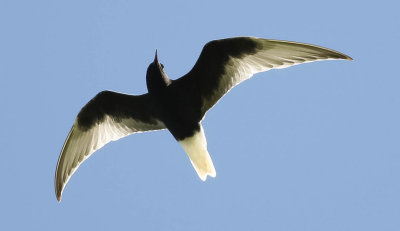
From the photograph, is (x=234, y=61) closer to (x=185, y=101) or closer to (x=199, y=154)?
(x=185, y=101)

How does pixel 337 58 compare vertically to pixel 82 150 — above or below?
above

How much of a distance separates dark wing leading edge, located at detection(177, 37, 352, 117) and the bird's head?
0.97 ft

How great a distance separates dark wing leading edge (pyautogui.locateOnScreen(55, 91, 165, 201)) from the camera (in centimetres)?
1070

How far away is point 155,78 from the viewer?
9.82m

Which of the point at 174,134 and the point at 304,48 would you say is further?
the point at 174,134

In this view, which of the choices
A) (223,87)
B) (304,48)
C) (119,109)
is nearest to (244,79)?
(223,87)

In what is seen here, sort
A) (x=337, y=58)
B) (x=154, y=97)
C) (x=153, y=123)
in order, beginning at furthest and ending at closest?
(x=153, y=123) < (x=154, y=97) < (x=337, y=58)

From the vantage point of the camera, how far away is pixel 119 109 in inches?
425

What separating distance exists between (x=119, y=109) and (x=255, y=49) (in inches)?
88.5

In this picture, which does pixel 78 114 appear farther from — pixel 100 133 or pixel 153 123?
pixel 153 123

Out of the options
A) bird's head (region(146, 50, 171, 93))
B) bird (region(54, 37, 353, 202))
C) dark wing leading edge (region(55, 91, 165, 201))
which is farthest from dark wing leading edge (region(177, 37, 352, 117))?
dark wing leading edge (region(55, 91, 165, 201))

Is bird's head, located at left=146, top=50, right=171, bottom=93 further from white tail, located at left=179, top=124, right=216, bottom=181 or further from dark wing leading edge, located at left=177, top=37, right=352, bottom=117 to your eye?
white tail, located at left=179, top=124, right=216, bottom=181

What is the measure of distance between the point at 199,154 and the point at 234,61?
144 cm

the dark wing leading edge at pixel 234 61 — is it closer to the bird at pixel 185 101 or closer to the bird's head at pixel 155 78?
the bird at pixel 185 101
